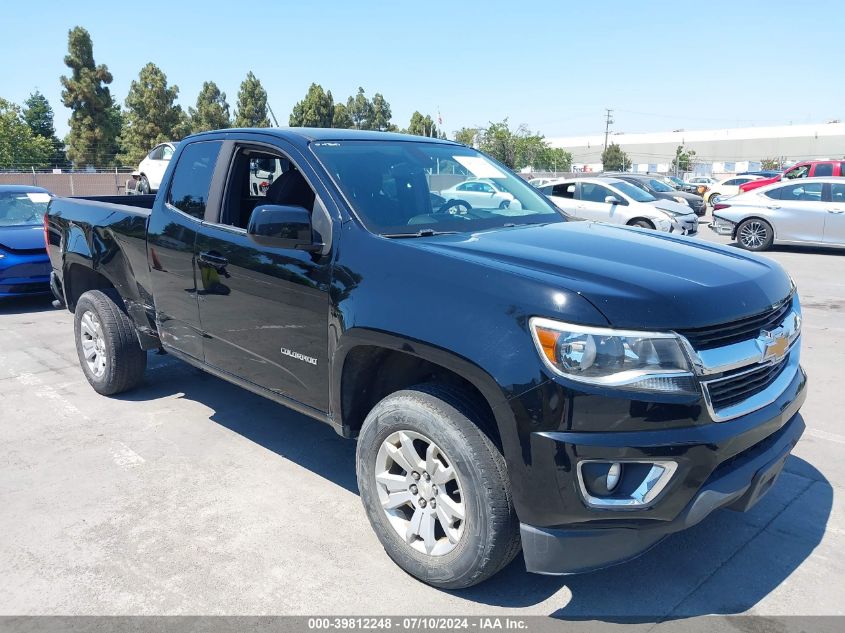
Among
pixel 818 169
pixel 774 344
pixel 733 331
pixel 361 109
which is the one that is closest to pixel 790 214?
pixel 818 169

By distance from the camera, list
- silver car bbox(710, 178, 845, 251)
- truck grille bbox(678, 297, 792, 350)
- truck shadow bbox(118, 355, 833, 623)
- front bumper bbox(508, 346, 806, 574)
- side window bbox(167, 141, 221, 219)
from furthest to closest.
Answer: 1. silver car bbox(710, 178, 845, 251)
2. side window bbox(167, 141, 221, 219)
3. truck shadow bbox(118, 355, 833, 623)
4. truck grille bbox(678, 297, 792, 350)
5. front bumper bbox(508, 346, 806, 574)

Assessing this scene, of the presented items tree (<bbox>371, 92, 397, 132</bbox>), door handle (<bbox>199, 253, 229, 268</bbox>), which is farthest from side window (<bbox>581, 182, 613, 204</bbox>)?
tree (<bbox>371, 92, 397, 132</bbox>)

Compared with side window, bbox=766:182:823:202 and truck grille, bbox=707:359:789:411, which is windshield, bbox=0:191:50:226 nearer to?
truck grille, bbox=707:359:789:411

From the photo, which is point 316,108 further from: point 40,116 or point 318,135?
point 318,135

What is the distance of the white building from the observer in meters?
103

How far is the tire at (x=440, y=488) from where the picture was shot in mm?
2602

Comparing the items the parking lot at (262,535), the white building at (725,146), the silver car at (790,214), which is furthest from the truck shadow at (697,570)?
the white building at (725,146)

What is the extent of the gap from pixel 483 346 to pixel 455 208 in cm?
137

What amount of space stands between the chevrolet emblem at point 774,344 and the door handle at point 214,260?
8.92ft

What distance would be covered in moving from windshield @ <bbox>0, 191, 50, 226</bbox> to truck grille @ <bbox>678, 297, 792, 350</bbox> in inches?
370

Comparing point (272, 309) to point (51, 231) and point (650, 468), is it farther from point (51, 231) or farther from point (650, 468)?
point (51, 231)

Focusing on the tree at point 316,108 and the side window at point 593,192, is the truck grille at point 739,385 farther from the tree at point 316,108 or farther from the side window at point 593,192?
the tree at point 316,108

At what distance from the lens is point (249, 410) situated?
514 centimetres

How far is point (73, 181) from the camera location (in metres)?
31.7
